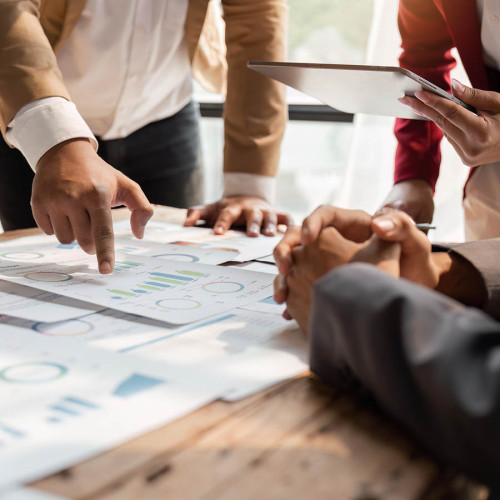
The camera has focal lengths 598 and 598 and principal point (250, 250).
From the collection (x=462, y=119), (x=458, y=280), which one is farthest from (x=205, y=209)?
(x=458, y=280)

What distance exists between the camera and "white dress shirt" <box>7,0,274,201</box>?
1231 mm

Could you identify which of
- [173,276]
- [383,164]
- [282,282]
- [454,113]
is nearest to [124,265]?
[173,276]

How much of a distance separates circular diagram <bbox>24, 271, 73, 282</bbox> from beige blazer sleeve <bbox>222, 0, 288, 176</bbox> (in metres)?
0.61

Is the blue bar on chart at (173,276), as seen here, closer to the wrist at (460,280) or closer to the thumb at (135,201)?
the thumb at (135,201)

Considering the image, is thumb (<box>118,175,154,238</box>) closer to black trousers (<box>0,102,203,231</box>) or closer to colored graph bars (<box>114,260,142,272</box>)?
colored graph bars (<box>114,260,142,272</box>)

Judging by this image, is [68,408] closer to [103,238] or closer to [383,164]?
[103,238]

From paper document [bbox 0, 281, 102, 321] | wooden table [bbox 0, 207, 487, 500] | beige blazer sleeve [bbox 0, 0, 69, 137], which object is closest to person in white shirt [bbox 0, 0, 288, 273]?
beige blazer sleeve [bbox 0, 0, 69, 137]

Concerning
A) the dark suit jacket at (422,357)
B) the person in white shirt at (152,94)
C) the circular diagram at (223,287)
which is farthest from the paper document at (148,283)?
the dark suit jacket at (422,357)

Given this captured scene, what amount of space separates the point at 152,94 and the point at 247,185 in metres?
0.32

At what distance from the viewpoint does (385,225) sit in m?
0.56

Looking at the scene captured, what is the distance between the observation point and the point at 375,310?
1.27ft

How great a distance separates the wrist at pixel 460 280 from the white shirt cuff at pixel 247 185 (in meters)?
0.70

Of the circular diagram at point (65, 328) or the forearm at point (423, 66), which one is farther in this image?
Result: the forearm at point (423, 66)

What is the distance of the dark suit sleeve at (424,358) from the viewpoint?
0.33m
